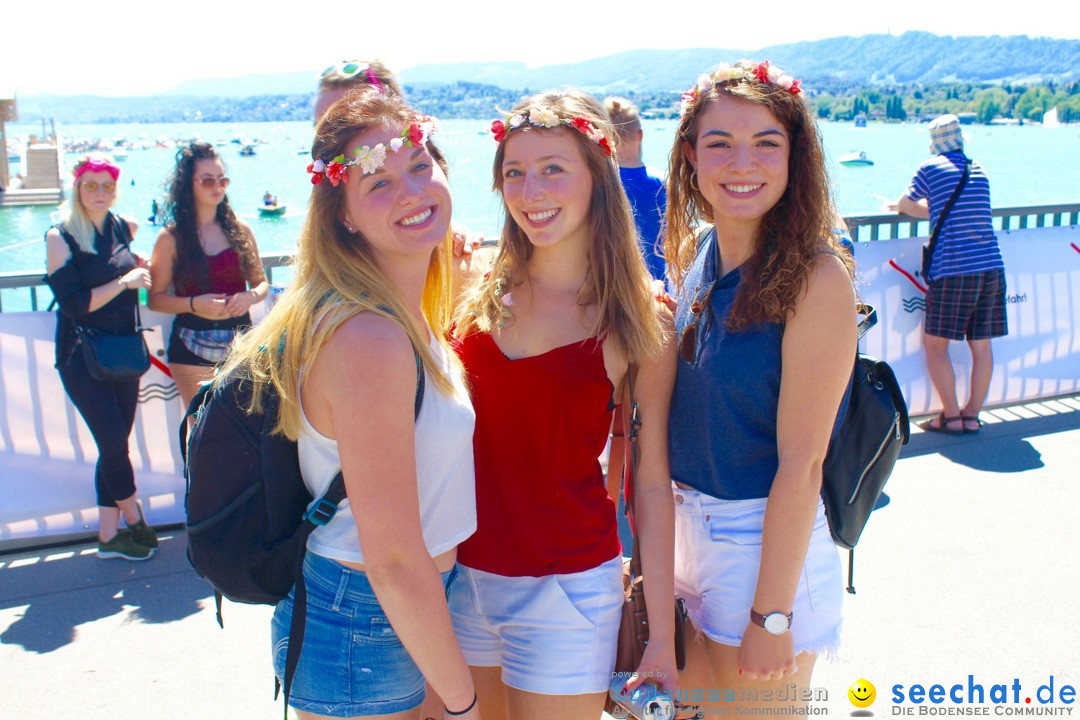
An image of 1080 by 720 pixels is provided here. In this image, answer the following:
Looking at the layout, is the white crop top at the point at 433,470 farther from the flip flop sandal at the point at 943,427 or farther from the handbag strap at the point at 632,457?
the flip flop sandal at the point at 943,427

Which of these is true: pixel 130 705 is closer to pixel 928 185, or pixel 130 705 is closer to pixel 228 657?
pixel 228 657

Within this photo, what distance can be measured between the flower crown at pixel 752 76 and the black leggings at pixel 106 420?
3.51m

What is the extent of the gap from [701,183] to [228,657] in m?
2.68

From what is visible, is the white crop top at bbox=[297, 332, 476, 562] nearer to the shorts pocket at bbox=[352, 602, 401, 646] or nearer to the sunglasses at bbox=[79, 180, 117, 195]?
the shorts pocket at bbox=[352, 602, 401, 646]

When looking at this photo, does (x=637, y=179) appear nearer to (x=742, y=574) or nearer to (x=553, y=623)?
(x=742, y=574)

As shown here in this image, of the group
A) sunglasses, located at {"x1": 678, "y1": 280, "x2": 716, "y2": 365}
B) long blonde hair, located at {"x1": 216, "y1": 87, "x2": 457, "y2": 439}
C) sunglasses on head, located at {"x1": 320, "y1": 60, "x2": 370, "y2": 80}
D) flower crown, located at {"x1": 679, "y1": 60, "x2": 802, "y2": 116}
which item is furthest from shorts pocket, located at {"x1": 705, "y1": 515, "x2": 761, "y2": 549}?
sunglasses on head, located at {"x1": 320, "y1": 60, "x2": 370, "y2": 80}

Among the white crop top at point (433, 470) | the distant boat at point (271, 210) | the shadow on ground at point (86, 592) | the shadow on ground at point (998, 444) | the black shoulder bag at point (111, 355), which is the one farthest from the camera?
the distant boat at point (271, 210)

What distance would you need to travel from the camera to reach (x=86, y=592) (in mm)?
4016

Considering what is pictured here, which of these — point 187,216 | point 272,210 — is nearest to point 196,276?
point 187,216

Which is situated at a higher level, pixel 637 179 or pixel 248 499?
pixel 637 179

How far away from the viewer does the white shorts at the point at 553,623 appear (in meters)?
2.02

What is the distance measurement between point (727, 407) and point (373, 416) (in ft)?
2.91

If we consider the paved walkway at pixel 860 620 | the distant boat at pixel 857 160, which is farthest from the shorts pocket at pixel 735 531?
the distant boat at pixel 857 160

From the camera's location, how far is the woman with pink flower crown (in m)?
1.98
